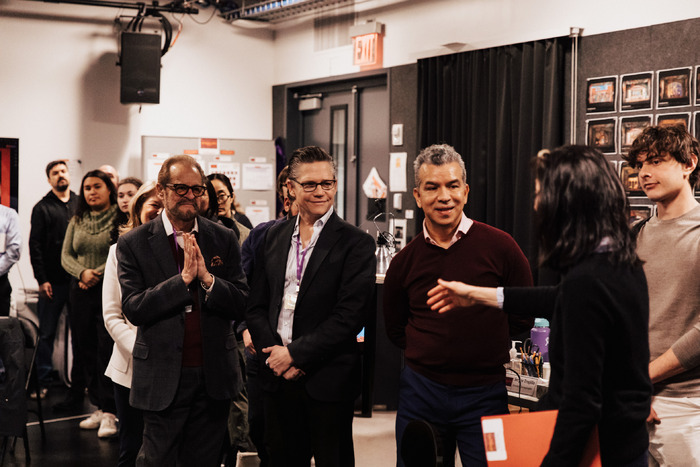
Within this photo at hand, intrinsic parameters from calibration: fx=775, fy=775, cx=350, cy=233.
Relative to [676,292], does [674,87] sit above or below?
above

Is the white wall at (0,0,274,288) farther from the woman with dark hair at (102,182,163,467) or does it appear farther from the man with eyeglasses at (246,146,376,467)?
the man with eyeglasses at (246,146,376,467)

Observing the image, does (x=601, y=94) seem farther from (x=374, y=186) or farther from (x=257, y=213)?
(x=257, y=213)

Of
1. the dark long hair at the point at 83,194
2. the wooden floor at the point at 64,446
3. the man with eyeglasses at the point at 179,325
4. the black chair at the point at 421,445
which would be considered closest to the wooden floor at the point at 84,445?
the wooden floor at the point at 64,446

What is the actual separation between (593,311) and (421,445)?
2.77 ft

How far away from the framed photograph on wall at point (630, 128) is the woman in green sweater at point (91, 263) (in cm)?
333

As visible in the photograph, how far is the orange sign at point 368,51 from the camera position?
6.84m

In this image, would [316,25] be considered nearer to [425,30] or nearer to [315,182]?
[425,30]

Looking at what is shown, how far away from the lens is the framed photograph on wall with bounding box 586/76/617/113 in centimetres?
502

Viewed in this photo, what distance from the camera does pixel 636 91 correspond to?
16.1 feet

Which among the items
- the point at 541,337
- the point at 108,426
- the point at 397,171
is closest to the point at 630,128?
the point at 541,337

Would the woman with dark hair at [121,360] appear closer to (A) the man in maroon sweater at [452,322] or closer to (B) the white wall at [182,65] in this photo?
(A) the man in maroon sweater at [452,322]

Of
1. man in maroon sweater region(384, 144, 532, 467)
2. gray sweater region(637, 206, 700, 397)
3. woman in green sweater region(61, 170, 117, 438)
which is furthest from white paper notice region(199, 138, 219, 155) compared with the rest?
gray sweater region(637, 206, 700, 397)

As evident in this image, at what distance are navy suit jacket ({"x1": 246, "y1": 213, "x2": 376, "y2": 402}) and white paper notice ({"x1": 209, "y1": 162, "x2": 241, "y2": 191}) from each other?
508cm

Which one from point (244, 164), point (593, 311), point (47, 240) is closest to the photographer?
point (593, 311)
